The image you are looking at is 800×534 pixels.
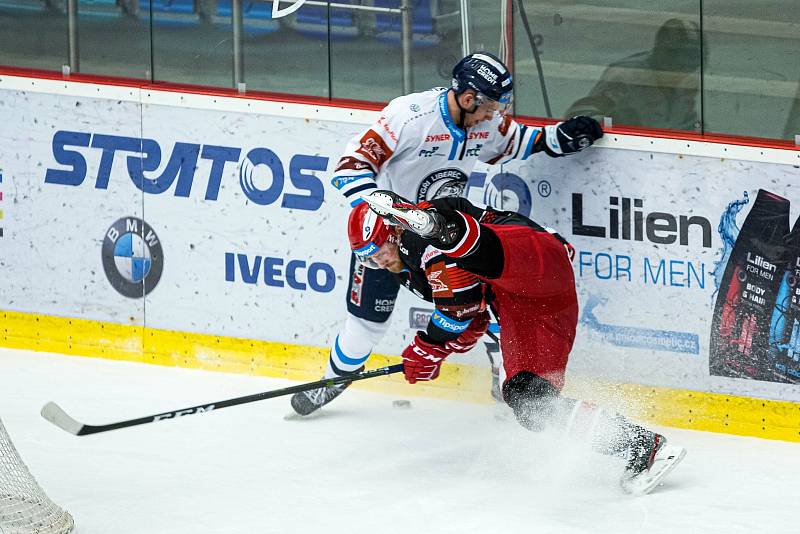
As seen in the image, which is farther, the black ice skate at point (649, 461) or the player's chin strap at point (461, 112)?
the player's chin strap at point (461, 112)

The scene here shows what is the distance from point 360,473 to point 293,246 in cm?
125

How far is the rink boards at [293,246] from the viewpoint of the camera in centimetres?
449

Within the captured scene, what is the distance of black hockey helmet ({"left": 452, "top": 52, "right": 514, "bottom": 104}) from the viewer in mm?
4375

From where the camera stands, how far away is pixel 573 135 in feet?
15.2

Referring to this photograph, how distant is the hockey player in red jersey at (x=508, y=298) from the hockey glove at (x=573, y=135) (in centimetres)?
48

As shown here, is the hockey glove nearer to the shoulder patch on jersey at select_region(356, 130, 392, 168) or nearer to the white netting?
the shoulder patch on jersey at select_region(356, 130, 392, 168)

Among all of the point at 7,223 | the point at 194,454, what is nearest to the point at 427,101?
the point at 194,454

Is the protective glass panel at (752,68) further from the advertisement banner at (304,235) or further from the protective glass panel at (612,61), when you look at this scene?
the advertisement banner at (304,235)

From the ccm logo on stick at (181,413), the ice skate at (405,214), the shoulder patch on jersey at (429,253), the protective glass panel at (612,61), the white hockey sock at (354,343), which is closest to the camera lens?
the ice skate at (405,214)

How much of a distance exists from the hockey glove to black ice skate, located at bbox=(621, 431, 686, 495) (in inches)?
44.9

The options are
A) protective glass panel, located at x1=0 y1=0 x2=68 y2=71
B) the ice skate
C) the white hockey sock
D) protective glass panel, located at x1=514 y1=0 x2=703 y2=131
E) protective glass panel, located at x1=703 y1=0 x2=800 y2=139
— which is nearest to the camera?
the ice skate

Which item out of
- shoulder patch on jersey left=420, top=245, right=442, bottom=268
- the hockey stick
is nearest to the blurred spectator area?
shoulder patch on jersey left=420, top=245, right=442, bottom=268

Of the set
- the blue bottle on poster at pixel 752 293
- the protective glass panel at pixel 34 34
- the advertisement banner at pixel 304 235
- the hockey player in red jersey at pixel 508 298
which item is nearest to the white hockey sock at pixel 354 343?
the advertisement banner at pixel 304 235

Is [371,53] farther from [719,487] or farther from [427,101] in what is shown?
[719,487]
